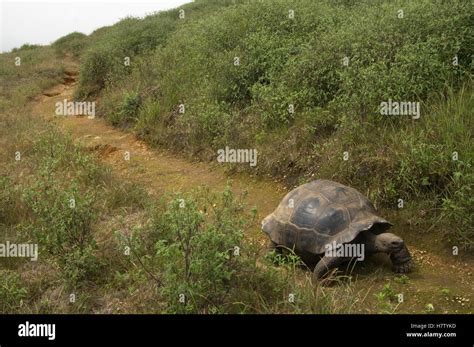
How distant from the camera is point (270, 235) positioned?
211 inches

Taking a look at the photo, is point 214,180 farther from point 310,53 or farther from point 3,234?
point 3,234

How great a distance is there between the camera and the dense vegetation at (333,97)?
5664 mm

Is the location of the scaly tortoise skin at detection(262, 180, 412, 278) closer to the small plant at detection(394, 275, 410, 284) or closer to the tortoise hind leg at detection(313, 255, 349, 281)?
the tortoise hind leg at detection(313, 255, 349, 281)

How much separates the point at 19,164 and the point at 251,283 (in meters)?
5.50

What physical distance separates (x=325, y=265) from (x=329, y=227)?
0.37m

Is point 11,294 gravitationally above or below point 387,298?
above

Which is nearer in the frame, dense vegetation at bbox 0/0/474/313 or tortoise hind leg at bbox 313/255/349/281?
dense vegetation at bbox 0/0/474/313

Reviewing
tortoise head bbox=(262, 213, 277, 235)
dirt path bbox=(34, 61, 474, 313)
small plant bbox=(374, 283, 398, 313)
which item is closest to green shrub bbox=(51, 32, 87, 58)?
dirt path bbox=(34, 61, 474, 313)

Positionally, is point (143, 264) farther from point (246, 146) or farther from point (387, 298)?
point (246, 146)

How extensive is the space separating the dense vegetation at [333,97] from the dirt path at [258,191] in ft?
0.88

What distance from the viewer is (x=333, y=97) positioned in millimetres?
7551

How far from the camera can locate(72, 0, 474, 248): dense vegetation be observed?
5.66 m

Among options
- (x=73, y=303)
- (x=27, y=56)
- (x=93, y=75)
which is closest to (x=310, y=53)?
(x=73, y=303)

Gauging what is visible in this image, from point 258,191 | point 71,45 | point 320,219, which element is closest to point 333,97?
point 258,191
